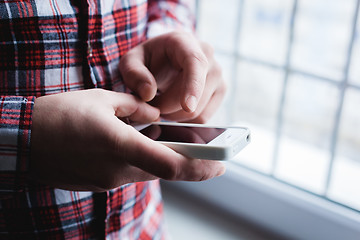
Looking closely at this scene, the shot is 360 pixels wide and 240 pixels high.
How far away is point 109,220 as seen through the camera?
0.58m

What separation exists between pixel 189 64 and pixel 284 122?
0.46 metres

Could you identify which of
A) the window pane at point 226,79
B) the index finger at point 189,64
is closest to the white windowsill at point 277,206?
the window pane at point 226,79

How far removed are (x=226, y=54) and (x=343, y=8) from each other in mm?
270

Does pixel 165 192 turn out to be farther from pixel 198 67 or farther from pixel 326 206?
pixel 198 67

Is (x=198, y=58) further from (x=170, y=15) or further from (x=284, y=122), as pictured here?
(x=284, y=122)

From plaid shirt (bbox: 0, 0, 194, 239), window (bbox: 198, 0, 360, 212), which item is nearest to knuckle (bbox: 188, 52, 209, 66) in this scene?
plaid shirt (bbox: 0, 0, 194, 239)

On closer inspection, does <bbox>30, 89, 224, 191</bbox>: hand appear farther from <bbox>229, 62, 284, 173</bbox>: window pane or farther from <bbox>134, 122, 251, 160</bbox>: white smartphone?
<bbox>229, 62, 284, 173</bbox>: window pane

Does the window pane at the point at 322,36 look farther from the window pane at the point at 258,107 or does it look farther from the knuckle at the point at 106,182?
the knuckle at the point at 106,182

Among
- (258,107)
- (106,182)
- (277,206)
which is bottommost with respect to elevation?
(277,206)

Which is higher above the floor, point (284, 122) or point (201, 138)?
point (201, 138)

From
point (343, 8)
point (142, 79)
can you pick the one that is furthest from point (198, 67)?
point (343, 8)

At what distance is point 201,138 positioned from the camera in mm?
503

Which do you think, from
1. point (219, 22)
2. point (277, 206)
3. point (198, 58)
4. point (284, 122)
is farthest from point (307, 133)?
point (198, 58)

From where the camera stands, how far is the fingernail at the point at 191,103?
0.49 meters
